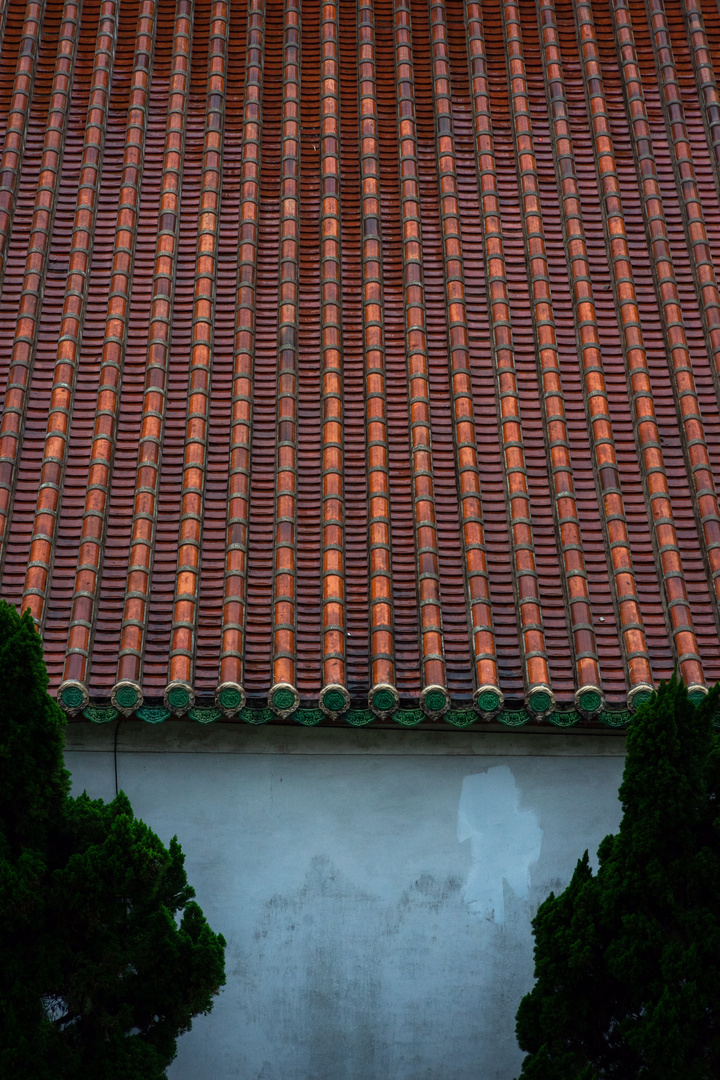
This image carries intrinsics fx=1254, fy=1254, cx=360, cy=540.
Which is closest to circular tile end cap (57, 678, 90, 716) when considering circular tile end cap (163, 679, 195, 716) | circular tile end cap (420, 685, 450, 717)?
circular tile end cap (163, 679, 195, 716)

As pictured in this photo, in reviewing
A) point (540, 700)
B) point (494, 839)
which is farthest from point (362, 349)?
point (494, 839)

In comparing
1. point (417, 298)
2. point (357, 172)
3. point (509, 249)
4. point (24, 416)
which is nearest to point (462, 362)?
point (417, 298)

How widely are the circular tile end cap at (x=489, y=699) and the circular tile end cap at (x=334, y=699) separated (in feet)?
2.46

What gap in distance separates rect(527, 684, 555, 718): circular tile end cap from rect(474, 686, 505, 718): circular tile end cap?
0.57 ft

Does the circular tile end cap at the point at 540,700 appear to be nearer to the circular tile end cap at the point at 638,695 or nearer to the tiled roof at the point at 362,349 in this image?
the tiled roof at the point at 362,349

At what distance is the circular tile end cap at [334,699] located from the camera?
23.3 feet

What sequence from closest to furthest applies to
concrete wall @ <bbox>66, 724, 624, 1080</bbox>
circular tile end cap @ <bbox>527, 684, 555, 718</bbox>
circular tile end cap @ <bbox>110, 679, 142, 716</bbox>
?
circular tile end cap @ <bbox>110, 679, 142, 716</bbox>
circular tile end cap @ <bbox>527, 684, 555, 718</bbox>
concrete wall @ <bbox>66, 724, 624, 1080</bbox>

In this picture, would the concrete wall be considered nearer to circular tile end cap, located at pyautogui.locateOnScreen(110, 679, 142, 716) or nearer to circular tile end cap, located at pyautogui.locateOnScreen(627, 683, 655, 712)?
circular tile end cap, located at pyautogui.locateOnScreen(110, 679, 142, 716)

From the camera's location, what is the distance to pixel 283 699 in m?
7.07

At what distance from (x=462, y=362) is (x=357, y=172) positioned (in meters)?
2.14

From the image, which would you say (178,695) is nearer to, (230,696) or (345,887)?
(230,696)

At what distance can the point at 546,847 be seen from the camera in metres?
7.84

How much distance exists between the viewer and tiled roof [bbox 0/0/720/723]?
748 centimetres

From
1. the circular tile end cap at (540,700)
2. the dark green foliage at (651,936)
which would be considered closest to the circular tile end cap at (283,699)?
the circular tile end cap at (540,700)
